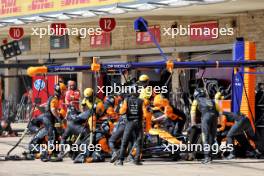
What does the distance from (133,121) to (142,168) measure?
3.66ft

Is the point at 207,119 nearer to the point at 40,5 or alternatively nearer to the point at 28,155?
the point at 28,155

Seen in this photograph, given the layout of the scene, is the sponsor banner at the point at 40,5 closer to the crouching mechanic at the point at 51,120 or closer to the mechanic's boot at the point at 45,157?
the crouching mechanic at the point at 51,120

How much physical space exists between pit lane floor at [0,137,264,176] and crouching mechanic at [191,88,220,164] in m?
0.38

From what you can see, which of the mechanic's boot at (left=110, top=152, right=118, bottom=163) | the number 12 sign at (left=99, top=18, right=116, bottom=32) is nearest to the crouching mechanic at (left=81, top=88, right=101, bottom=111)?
the mechanic's boot at (left=110, top=152, right=118, bottom=163)

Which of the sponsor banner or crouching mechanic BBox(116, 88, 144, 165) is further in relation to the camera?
the sponsor banner

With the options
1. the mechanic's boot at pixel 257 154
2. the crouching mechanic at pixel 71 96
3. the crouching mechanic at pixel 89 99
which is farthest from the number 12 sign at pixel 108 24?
the mechanic's boot at pixel 257 154

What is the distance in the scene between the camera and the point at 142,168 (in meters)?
18.0

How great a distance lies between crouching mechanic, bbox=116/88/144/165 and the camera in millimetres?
18359

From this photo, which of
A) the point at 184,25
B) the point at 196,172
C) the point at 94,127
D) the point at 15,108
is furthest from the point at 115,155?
the point at 15,108

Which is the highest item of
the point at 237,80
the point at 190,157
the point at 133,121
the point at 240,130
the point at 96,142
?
the point at 237,80

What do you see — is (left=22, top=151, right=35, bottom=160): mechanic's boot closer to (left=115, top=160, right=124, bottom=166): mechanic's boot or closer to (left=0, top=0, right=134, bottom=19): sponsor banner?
(left=115, top=160, right=124, bottom=166): mechanic's boot

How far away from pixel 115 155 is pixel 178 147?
1.58 metres

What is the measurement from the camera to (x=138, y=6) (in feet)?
80.4

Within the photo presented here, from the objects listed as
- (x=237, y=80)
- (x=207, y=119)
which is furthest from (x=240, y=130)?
(x=237, y=80)
